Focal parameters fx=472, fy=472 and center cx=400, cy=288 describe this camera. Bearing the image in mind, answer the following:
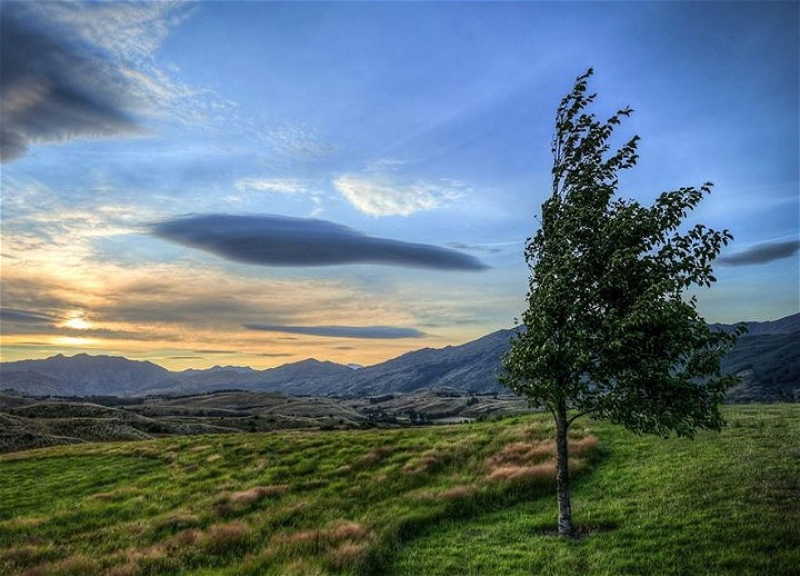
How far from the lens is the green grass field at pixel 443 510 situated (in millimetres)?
15766

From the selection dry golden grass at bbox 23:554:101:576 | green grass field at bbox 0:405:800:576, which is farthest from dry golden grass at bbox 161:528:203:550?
dry golden grass at bbox 23:554:101:576

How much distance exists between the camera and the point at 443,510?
73.7 ft

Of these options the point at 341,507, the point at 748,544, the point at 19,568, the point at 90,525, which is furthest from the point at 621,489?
the point at 90,525

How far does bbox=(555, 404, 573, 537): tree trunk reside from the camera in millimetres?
17953

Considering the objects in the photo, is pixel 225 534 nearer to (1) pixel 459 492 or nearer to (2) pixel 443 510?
(2) pixel 443 510

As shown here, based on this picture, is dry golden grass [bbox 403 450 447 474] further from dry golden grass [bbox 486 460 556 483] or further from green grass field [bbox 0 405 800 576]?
dry golden grass [bbox 486 460 556 483]

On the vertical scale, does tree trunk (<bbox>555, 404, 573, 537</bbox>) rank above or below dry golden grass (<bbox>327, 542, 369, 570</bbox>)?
above

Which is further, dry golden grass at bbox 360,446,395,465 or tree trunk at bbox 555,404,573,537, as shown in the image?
dry golden grass at bbox 360,446,395,465

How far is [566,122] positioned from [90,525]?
31976mm

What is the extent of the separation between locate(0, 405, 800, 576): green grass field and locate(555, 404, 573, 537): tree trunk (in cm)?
63

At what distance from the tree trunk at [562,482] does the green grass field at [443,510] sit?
2.05 feet

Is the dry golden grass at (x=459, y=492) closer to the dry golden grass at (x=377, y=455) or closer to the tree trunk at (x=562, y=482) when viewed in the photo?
the tree trunk at (x=562, y=482)

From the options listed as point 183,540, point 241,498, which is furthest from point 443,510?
point 241,498

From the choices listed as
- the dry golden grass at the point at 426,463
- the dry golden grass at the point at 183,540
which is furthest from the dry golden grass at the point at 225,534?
the dry golden grass at the point at 426,463
